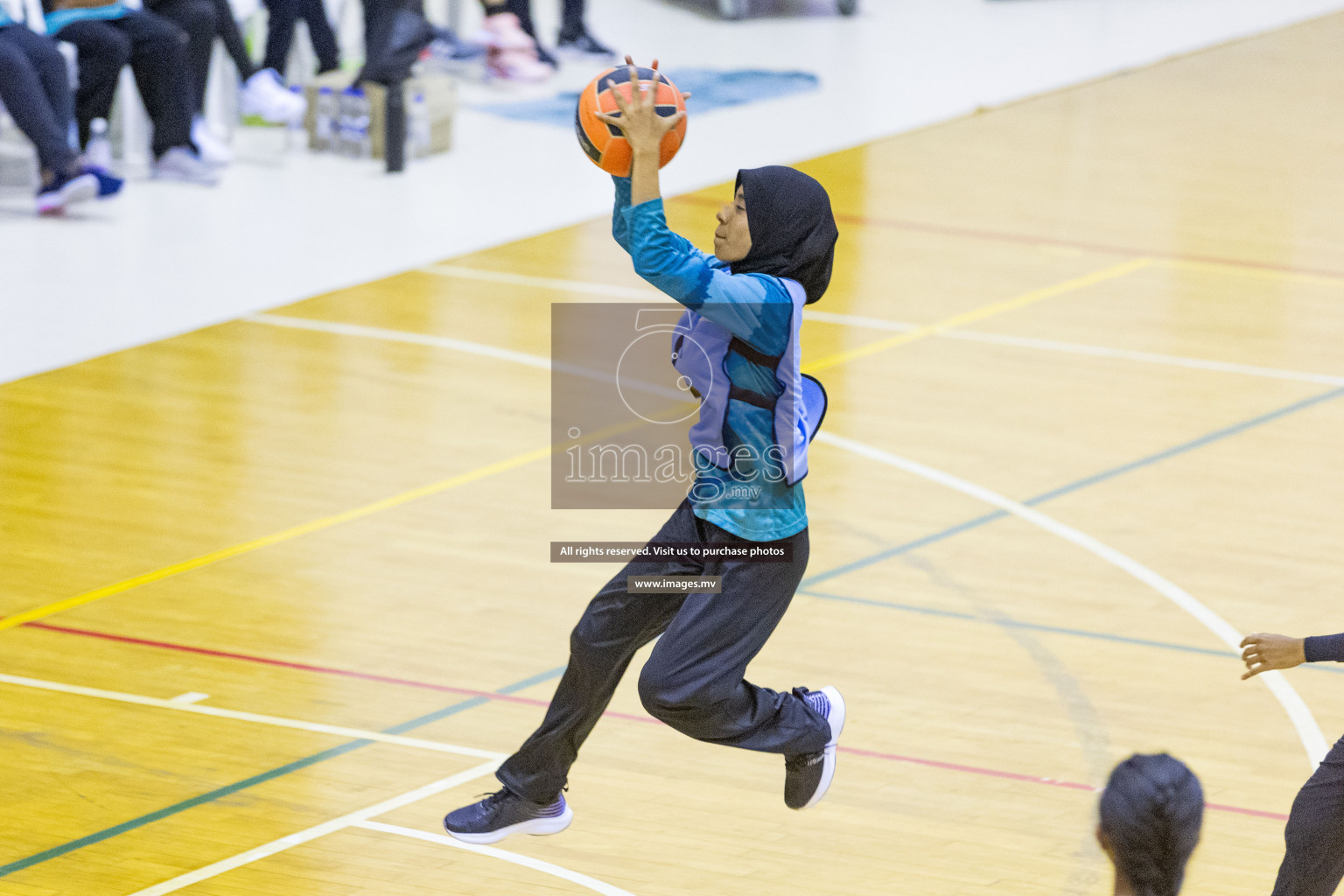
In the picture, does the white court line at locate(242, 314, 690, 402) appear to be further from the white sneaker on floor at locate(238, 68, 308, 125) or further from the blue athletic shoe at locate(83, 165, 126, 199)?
the white sneaker on floor at locate(238, 68, 308, 125)

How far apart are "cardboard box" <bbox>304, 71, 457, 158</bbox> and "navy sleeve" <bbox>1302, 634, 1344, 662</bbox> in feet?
31.3

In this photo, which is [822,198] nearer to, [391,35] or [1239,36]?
[391,35]

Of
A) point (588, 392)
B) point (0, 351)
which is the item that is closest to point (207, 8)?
point (0, 351)

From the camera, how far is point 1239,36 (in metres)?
18.3

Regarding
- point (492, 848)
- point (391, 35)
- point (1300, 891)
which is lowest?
point (492, 848)

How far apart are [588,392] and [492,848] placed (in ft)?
13.2

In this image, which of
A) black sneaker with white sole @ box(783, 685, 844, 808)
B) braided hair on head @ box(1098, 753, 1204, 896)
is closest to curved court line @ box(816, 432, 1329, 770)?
black sneaker with white sole @ box(783, 685, 844, 808)

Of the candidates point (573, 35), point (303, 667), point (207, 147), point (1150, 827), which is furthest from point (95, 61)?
point (1150, 827)

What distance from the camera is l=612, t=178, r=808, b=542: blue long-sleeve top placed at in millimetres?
4113

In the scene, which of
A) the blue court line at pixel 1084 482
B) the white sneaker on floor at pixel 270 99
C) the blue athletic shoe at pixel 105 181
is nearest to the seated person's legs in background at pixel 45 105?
the blue athletic shoe at pixel 105 181

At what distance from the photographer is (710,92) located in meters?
15.1

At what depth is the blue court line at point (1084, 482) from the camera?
706 cm

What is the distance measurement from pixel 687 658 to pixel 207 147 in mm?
8662

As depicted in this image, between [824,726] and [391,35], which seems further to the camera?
[391,35]
